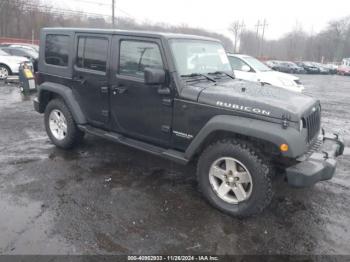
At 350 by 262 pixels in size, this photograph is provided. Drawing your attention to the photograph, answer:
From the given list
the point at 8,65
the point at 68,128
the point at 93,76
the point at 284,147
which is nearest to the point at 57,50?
the point at 93,76

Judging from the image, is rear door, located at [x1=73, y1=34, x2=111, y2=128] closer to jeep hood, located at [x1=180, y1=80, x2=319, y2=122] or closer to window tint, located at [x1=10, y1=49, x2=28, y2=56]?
jeep hood, located at [x1=180, y1=80, x2=319, y2=122]

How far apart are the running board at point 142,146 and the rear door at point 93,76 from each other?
12 centimetres

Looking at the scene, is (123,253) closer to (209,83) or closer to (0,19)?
(209,83)

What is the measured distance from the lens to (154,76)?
358 cm

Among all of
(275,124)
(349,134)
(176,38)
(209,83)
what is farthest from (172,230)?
(349,134)

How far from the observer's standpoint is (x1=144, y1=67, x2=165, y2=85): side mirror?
356cm

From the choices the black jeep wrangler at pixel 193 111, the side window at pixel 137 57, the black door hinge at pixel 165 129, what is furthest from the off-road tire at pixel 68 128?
the black door hinge at pixel 165 129

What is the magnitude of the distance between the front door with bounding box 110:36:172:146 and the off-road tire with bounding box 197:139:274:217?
28.0 inches

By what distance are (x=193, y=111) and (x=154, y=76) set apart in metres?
0.62

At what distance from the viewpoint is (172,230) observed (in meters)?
3.24

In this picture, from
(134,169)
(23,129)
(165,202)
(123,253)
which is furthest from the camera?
(23,129)

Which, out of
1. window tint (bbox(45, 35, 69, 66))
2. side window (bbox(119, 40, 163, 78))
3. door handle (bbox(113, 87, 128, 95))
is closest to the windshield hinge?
side window (bbox(119, 40, 163, 78))

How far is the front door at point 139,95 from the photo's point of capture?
3939mm

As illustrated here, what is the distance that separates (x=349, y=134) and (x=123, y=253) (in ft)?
21.6
